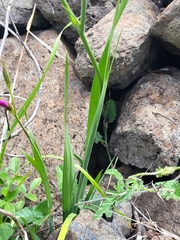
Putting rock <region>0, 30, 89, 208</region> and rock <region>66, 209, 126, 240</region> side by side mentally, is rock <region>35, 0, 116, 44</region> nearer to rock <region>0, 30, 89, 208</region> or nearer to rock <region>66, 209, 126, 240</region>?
rock <region>0, 30, 89, 208</region>

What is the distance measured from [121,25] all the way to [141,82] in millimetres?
238

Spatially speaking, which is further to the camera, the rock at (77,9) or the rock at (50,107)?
the rock at (77,9)

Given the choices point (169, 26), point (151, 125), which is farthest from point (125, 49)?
point (151, 125)

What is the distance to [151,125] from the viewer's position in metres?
1.23

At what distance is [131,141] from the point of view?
1.26m

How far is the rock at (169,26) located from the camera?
4.03 feet

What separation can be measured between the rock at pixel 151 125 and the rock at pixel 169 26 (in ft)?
0.53

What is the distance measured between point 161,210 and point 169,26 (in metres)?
0.64

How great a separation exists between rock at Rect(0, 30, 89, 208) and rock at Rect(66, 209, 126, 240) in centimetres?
16

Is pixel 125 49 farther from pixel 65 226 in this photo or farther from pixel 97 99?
pixel 65 226

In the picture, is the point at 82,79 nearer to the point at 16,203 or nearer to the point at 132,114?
the point at 132,114

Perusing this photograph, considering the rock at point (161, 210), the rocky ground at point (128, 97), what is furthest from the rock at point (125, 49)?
the rock at point (161, 210)

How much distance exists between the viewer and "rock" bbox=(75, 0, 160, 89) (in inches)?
50.8

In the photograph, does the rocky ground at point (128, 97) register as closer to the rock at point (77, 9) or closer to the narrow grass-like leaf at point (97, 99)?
the rock at point (77, 9)
